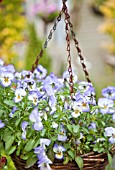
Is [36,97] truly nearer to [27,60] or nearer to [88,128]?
[88,128]

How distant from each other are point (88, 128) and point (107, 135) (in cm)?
6

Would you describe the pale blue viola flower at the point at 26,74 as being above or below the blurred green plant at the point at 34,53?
below

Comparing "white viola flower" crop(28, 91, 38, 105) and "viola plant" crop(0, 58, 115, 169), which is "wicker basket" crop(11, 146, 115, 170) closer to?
"viola plant" crop(0, 58, 115, 169)

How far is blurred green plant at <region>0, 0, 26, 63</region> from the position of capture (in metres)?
4.69

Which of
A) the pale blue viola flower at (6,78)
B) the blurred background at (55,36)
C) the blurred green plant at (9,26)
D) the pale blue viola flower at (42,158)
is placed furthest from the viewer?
the blurred background at (55,36)

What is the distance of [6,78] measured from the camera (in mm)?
1543

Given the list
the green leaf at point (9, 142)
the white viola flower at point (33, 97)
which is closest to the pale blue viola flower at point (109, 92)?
the white viola flower at point (33, 97)

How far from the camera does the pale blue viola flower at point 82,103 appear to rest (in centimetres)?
150

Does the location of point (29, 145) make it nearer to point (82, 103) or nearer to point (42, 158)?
point (42, 158)

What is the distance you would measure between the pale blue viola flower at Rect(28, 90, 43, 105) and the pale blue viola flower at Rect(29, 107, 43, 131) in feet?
0.22

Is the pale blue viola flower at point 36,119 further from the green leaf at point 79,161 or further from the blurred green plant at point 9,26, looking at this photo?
the blurred green plant at point 9,26

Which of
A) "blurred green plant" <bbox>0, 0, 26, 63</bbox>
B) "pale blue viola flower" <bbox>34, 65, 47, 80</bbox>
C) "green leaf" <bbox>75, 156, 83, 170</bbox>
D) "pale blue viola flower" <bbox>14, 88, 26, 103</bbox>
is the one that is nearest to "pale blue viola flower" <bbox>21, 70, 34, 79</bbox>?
"pale blue viola flower" <bbox>34, 65, 47, 80</bbox>

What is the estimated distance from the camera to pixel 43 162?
1.43 metres

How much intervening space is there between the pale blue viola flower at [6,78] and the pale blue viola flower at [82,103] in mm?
216
